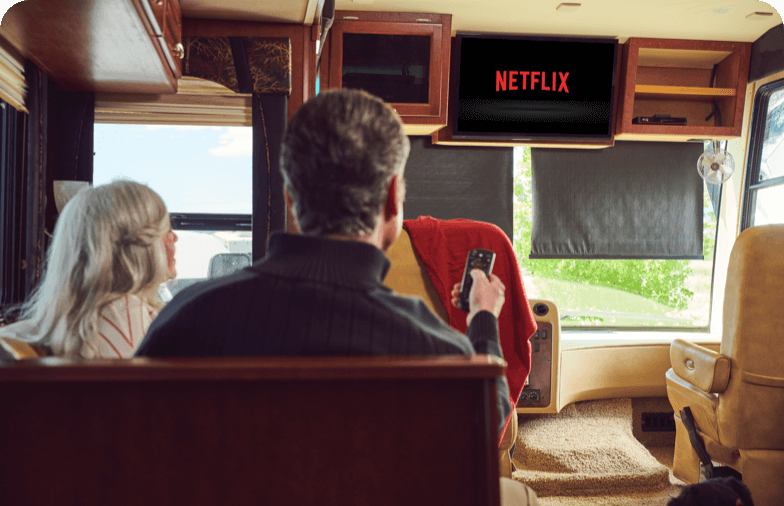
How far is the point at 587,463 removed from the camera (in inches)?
100

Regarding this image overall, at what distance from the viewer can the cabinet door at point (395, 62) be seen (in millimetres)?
2811

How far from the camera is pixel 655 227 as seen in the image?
3.41 m

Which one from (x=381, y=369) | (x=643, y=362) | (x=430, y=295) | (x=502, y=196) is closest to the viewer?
(x=381, y=369)

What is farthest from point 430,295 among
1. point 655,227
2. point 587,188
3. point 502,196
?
point 655,227

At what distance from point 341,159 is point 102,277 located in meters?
0.83

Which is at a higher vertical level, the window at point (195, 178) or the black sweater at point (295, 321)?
the window at point (195, 178)

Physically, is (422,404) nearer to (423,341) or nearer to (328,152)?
(423,341)

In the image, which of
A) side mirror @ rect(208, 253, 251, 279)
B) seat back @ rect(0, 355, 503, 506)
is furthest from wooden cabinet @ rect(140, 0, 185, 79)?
seat back @ rect(0, 355, 503, 506)

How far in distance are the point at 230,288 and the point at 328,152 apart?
0.23m

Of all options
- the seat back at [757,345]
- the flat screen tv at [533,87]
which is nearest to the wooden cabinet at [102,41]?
the flat screen tv at [533,87]

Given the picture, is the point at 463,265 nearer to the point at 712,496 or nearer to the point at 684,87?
the point at 712,496

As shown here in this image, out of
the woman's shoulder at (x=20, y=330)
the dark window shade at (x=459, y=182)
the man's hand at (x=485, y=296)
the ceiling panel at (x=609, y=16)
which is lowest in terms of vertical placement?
the woman's shoulder at (x=20, y=330)

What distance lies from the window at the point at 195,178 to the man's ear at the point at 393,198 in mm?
1414

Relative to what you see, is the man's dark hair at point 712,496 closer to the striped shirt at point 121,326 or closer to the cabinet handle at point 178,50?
the striped shirt at point 121,326
